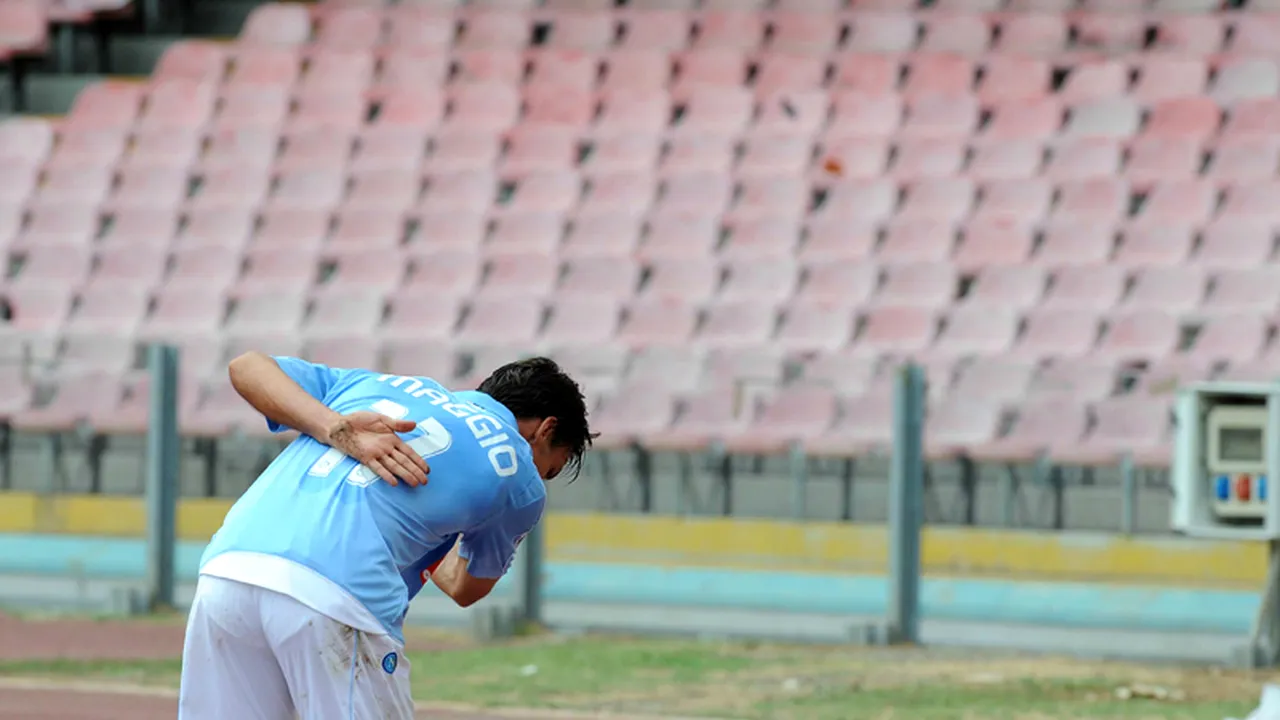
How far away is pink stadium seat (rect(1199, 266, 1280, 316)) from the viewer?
14609 millimetres

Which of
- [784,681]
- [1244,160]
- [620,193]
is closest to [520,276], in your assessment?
[620,193]

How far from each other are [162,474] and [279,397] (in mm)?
7942

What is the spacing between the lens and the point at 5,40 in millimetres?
20547

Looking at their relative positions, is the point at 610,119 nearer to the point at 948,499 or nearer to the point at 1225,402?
the point at 948,499

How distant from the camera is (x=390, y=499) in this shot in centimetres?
396

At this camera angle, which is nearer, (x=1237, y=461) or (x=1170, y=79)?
(x=1237, y=461)

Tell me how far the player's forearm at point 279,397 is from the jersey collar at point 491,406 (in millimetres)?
258

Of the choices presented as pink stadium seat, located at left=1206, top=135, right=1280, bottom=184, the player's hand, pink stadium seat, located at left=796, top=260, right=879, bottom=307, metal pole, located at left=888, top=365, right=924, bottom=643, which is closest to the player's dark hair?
the player's hand

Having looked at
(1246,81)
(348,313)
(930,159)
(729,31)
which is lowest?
(348,313)

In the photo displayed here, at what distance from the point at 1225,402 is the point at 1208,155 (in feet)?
21.7

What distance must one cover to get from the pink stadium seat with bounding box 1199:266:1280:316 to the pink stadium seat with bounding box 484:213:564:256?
499 cm

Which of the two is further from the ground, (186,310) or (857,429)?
(186,310)

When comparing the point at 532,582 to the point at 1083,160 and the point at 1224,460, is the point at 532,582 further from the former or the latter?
the point at 1083,160

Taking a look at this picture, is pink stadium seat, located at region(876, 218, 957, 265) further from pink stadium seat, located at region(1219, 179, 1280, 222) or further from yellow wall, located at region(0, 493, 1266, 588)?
yellow wall, located at region(0, 493, 1266, 588)
